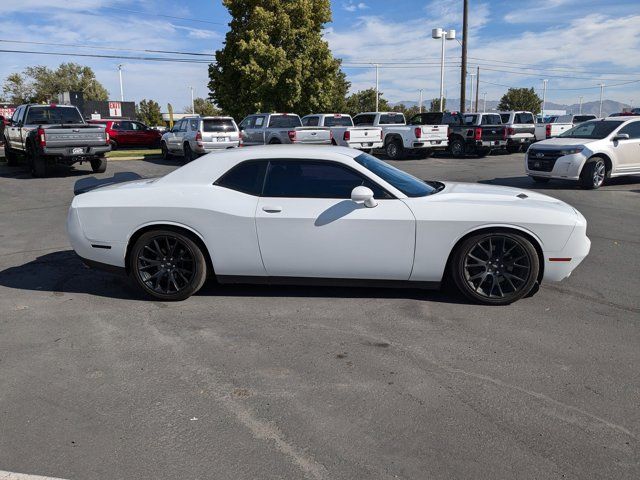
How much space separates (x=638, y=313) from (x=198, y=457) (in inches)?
155

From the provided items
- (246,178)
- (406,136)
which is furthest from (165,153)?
(246,178)

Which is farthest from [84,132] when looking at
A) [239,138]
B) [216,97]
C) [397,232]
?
[216,97]

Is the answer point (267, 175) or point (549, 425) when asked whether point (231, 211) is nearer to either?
point (267, 175)

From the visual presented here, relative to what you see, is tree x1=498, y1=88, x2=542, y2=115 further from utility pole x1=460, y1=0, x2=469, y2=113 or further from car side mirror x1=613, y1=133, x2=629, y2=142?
car side mirror x1=613, y1=133, x2=629, y2=142

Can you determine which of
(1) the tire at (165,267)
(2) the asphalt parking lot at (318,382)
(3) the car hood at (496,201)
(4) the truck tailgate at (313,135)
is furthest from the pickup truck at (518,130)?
(1) the tire at (165,267)

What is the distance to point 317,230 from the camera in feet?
15.9

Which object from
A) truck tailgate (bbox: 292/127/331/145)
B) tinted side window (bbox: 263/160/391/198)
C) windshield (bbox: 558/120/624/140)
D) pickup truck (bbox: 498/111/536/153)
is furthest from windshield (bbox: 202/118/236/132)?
tinted side window (bbox: 263/160/391/198)

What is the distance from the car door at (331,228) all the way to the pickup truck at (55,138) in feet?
38.6

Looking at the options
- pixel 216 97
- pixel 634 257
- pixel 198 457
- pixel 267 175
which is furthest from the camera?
pixel 216 97

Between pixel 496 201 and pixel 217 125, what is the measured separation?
50.5 feet

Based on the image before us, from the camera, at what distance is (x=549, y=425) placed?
Answer: 3.07 metres

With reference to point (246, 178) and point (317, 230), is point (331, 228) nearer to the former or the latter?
point (317, 230)

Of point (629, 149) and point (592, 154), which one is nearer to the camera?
point (592, 154)

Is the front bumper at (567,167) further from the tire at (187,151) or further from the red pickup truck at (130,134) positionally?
the red pickup truck at (130,134)
